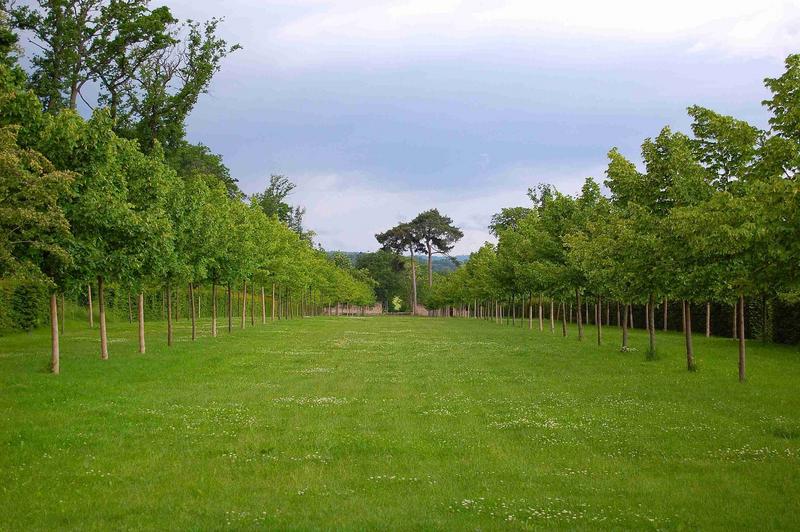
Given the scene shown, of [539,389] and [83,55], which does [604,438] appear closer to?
[539,389]

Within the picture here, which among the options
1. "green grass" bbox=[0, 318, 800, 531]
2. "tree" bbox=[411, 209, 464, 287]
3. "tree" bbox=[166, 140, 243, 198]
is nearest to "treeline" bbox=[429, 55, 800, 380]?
"green grass" bbox=[0, 318, 800, 531]

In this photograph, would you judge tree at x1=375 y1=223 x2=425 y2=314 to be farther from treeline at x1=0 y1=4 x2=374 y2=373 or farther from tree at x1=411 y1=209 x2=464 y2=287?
treeline at x1=0 y1=4 x2=374 y2=373

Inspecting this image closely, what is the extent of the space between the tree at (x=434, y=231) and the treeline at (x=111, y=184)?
73.3 m

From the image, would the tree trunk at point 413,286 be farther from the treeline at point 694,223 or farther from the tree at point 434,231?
the treeline at point 694,223

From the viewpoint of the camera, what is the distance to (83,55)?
39969mm

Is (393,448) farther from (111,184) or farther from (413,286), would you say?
(413,286)

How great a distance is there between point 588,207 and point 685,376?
16.9 m

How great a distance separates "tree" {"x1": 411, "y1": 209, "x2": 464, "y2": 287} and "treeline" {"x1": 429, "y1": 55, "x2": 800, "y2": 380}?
94183 millimetres

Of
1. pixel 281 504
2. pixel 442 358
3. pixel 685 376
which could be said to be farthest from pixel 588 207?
pixel 281 504

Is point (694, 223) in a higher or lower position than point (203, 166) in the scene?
lower

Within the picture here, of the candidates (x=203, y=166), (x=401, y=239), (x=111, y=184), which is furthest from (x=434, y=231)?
(x=111, y=184)

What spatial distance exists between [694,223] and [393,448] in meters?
9.10

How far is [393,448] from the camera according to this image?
461 inches

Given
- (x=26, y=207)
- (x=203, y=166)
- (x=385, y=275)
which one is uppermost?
(x=203, y=166)
